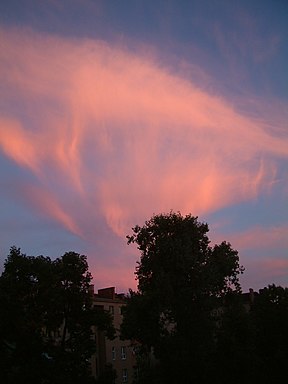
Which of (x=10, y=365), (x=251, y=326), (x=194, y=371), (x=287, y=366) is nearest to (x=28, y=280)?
(x=10, y=365)

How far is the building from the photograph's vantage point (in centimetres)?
6944

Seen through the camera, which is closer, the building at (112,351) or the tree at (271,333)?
the tree at (271,333)

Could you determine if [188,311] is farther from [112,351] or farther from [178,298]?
[112,351]

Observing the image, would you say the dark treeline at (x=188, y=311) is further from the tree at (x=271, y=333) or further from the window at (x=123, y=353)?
the window at (x=123, y=353)

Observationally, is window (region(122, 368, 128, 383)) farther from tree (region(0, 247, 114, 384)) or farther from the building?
tree (region(0, 247, 114, 384))

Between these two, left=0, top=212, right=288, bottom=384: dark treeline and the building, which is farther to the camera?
the building

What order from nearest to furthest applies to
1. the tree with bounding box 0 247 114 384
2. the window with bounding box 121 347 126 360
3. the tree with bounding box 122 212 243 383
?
the tree with bounding box 0 247 114 384
the tree with bounding box 122 212 243 383
the window with bounding box 121 347 126 360

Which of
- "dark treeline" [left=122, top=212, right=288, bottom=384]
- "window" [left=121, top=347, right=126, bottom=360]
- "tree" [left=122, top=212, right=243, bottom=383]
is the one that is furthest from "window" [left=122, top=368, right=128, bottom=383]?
"tree" [left=122, top=212, right=243, bottom=383]

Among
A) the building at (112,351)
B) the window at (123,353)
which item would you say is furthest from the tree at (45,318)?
the window at (123,353)

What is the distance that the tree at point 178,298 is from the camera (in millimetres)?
41906

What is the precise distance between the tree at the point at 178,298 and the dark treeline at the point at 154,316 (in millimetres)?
→ 96

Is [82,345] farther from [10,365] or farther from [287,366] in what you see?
[287,366]

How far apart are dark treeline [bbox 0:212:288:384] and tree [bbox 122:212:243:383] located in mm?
96

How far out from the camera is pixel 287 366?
53062 mm
